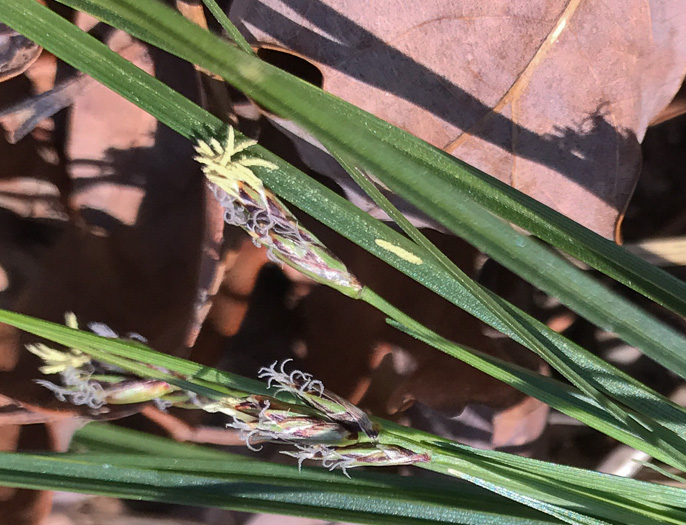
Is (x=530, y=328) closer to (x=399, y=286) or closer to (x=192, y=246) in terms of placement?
(x=399, y=286)

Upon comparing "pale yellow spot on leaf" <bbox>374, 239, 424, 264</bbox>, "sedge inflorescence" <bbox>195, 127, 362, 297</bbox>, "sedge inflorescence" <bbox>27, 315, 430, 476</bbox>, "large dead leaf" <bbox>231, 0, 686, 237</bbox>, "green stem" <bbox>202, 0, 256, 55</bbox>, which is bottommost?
"sedge inflorescence" <bbox>27, 315, 430, 476</bbox>

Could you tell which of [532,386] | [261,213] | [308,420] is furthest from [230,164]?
[532,386]

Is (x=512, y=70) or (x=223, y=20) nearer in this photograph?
(x=223, y=20)

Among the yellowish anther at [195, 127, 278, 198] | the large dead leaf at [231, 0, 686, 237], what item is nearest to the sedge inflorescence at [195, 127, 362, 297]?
the yellowish anther at [195, 127, 278, 198]

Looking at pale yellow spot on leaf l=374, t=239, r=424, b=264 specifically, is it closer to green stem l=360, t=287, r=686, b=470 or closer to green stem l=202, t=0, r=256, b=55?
green stem l=360, t=287, r=686, b=470

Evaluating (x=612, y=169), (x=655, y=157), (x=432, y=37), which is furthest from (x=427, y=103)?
(x=655, y=157)

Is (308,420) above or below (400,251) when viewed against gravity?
below

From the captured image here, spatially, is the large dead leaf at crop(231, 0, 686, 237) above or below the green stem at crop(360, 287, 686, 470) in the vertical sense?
above

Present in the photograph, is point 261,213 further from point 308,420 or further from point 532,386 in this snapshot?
point 532,386

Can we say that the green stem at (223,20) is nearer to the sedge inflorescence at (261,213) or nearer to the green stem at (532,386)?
the sedge inflorescence at (261,213)
